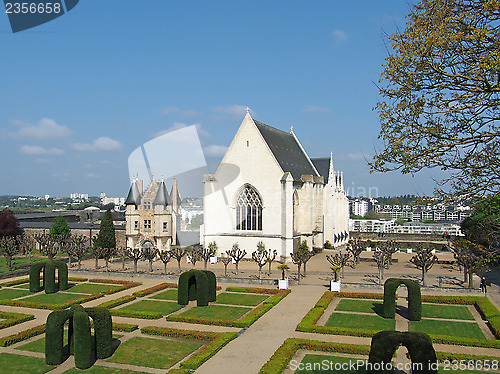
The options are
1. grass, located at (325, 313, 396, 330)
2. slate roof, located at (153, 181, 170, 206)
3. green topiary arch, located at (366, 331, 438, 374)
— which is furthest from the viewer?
slate roof, located at (153, 181, 170, 206)

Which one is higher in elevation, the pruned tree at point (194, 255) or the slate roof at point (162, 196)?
the slate roof at point (162, 196)

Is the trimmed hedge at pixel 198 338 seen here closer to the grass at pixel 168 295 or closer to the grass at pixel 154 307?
the grass at pixel 154 307

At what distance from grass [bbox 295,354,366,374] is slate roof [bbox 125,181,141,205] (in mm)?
34412

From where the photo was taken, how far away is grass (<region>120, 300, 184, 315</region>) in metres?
24.4

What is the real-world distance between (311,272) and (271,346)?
62.4 feet

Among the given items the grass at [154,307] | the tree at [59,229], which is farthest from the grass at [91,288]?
the tree at [59,229]

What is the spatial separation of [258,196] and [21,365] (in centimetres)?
2925

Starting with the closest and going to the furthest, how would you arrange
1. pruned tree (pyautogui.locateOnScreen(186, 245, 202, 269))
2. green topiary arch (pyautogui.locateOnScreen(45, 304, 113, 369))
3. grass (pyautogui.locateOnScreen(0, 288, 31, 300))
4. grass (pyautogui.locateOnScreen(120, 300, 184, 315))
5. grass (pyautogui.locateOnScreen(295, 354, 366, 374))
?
grass (pyautogui.locateOnScreen(295, 354, 366, 374)) → green topiary arch (pyautogui.locateOnScreen(45, 304, 113, 369)) → grass (pyautogui.locateOnScreen(120, 300, 184, 315)) → grass (pyautogui.locateOnScreen(0, 288, 31, 300)) → pruned tree (pyautogui.locateOnScreen(186, 245, 202, 269))

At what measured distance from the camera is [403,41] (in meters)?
9.20

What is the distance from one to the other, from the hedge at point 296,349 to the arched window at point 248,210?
83.2 ft

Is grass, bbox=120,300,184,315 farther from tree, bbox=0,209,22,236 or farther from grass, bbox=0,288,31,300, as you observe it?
tree, bbox=0,209,22,236

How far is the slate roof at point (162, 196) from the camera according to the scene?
47.4 m

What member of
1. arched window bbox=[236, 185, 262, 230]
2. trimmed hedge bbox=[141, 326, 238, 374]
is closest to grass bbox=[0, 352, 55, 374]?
trimmed hedge bbox=[141, 326, 238, 374]

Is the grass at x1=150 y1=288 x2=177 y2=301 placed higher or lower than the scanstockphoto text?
higher
